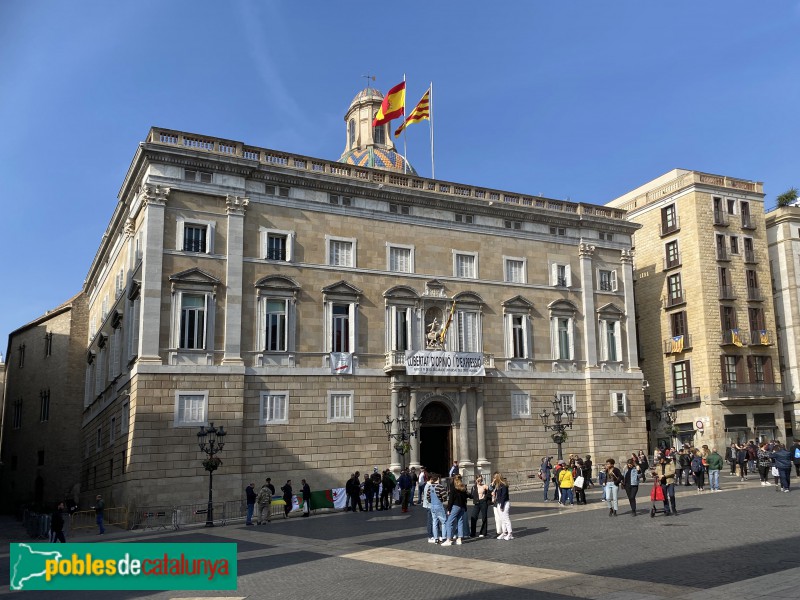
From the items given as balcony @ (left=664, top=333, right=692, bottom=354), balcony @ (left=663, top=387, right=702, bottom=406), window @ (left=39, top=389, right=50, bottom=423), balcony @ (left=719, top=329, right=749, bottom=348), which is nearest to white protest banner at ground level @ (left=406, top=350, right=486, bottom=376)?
balcony @ (left=663, top=387, right=702, bottom=406)

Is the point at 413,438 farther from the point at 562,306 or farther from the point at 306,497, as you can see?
the point at 562,306

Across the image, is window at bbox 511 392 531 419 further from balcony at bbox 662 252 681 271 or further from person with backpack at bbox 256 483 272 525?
balcony at bbox 662 252 681 271

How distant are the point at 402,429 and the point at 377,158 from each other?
37.9 metres

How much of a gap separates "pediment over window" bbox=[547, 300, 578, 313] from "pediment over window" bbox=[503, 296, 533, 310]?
147 cm

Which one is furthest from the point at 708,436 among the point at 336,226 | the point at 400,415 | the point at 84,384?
the point at 84,384

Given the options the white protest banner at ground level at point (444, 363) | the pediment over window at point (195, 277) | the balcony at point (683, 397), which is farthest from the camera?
the balcony at point (683, 397)

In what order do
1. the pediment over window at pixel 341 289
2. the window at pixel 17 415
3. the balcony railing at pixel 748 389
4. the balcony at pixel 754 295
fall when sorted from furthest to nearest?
the window at pixel 17 415 → the balcony at pixel 754 295 → the balcony railing at pixel 748 389 → the pediment over window at pixel 341 289

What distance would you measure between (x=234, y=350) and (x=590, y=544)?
21.2 meters

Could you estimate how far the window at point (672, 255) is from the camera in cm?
5369

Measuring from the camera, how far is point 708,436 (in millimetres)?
50281

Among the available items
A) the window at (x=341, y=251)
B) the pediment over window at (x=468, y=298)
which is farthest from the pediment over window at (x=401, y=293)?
A: the pediment over window at (x=468, y=298)

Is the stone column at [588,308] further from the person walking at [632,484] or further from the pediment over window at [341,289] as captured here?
the person walking at [632,484]

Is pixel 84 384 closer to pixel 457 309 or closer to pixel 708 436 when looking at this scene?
pixel 457 309

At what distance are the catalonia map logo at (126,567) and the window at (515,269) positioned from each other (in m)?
30.5
